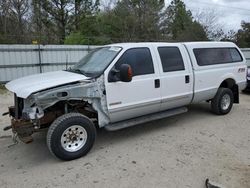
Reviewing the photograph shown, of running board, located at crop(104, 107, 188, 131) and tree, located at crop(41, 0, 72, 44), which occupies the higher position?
tree, located at crop(41, 0, 72, 44)

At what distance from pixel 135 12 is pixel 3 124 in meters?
19.4

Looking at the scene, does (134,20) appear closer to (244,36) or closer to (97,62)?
(244,36)

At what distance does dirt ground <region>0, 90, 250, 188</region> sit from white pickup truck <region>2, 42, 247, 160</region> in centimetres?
39

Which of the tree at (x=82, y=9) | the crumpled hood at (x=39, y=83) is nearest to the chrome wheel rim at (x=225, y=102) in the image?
the crumpled hood at (x=39, y=83)

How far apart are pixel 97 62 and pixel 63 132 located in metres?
1.56

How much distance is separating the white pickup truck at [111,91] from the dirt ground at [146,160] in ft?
1.28

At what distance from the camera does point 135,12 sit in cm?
2394

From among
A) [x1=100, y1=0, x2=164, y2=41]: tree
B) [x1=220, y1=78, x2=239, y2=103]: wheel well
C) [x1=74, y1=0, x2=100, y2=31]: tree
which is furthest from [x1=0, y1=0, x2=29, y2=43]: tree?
[x1=220, y1=78, x2=239, y2=103]: wheel well

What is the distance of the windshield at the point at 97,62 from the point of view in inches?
195

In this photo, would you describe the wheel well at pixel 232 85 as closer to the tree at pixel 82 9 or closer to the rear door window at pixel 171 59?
the rear door window at pixel 171 59

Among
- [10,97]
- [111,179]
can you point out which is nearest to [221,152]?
[111,179]

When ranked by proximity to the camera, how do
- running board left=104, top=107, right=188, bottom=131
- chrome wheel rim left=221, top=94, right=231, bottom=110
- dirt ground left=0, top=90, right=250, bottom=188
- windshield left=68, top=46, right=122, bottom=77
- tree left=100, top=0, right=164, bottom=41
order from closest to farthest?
dirt ground left=0, top=90, right=250, bottom=188 → windshield left=68, top=46, right=122, bottom=77 → running board left=104, top=107, right=188, bottom=131 → chrome wheel rim left=221, top=94, right=231, bottom=110 → tree left=100, top=0, right=164, bottom=41

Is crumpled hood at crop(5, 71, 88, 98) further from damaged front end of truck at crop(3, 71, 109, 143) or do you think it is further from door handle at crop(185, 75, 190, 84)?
door handle at crop(185, 75, 190, 84)

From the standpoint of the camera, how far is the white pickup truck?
444cm
